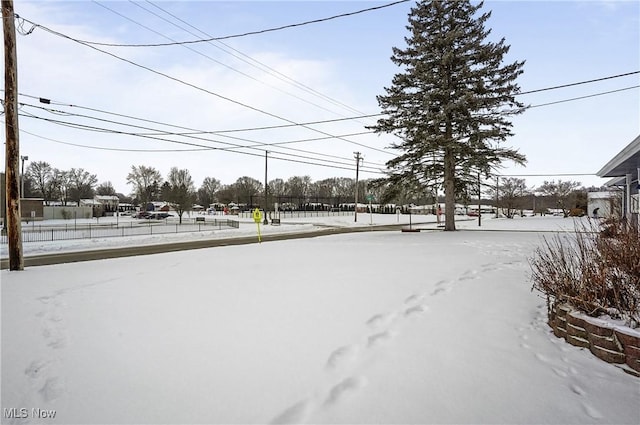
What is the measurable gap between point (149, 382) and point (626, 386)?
440 cm

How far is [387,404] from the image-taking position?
3.05m

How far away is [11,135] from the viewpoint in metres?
9.86

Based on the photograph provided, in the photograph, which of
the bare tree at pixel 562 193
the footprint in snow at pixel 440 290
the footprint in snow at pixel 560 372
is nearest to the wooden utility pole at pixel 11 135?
the footprint in snow at pixel 440 290

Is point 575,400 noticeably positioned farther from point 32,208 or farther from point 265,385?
point 32,208

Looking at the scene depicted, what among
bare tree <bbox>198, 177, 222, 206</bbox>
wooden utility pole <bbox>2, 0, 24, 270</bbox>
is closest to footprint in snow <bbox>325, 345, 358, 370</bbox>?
wooden utility pole <bbox>2, 0, 24, 270</bbox>

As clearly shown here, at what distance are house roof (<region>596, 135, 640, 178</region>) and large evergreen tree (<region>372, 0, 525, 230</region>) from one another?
15.1 ft

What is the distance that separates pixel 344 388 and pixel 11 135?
1129cm

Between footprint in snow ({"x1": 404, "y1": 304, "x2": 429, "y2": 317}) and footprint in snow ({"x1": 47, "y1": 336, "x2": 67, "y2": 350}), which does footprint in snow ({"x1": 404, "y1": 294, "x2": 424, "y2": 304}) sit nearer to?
footprint in snow ({"x1": 404, "y1": 304, "x2": 429, "y2": 317})

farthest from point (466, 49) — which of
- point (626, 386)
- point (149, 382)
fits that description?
point (149, 382)

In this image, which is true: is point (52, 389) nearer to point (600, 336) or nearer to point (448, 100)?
point (600, 336)

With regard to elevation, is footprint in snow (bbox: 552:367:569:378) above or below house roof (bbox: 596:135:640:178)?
below

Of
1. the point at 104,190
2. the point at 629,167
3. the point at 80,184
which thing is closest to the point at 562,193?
the point at 629,167

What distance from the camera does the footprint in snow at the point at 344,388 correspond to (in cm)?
312

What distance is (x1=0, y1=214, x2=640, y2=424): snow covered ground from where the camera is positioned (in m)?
3.01
